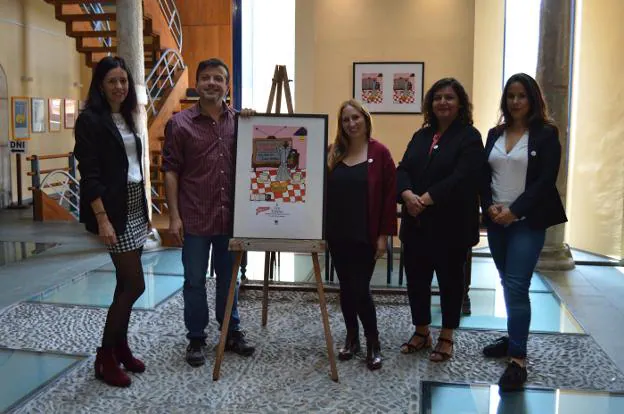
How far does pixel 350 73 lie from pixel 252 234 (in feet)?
12.8

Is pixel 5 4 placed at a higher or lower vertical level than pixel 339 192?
higher

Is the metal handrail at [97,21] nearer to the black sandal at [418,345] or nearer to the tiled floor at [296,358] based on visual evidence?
the tiled floor at [296,358]

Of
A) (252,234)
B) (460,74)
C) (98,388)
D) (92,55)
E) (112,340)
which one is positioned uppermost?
(92,55)

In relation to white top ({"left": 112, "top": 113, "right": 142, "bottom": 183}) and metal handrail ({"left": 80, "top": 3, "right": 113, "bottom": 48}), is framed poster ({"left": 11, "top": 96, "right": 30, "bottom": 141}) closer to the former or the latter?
metal handrail ({"left": 80, "top": 3, "right": 113, "bottom": 48})

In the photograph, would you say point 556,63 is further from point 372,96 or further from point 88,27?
point 88,27

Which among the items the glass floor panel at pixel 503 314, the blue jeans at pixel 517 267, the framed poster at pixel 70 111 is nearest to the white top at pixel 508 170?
the blue jeans at pixel 517 267

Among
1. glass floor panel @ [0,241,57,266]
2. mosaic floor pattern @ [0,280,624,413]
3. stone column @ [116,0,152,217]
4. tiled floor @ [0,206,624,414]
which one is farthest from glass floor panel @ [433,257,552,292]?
glass floor panel @ [0,241,57,266]

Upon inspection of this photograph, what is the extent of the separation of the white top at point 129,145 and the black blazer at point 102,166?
0.06 meters

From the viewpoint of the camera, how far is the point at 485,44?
6512 millimetres

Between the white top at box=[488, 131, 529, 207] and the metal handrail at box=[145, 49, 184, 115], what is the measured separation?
640 cm

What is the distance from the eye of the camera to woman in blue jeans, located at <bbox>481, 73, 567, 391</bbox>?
2.96 meters

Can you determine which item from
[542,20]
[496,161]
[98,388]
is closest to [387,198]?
[496,161]

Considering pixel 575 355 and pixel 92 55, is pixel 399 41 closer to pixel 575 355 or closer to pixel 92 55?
pixel 575 355

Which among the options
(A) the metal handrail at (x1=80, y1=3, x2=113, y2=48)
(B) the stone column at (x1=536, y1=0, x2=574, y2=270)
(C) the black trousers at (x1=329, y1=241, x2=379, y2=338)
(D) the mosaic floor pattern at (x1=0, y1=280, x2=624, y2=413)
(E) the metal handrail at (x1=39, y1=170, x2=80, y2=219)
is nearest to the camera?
(D) the mosaic floor pattern at (x1=0, y1=280, x2=624, y2=413)
